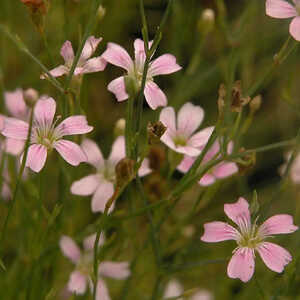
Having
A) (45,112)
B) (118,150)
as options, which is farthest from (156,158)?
(45,112)

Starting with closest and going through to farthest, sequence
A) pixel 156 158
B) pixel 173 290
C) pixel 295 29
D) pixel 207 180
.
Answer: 1. pixel 295 29
2. pixel 207 180
3. pixel 156 158
4. pixel 173 290

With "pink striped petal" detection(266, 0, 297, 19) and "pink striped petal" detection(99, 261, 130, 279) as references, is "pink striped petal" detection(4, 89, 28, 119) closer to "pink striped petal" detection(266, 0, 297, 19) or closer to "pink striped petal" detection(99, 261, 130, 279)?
"pink striped petal" detection(99, 261, 130, 279)

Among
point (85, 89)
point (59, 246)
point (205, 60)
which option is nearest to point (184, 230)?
point (59, 246)

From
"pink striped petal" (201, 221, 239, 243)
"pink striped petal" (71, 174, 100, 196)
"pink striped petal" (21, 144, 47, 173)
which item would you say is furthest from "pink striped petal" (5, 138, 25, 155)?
"pink striped petal" (201, 221, 239, 243)

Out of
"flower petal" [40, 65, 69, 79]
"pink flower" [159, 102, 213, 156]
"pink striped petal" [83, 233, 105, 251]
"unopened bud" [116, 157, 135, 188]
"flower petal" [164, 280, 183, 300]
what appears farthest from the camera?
"flower petal" [164, 280, 183, 300]

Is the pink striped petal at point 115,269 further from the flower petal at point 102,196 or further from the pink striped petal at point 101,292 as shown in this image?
the flower petal at point 102,196

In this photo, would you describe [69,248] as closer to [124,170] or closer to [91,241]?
[91,241]

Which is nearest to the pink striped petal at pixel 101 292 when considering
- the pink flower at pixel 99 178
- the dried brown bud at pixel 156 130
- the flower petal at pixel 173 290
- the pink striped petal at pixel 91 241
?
the pink striped petal at pixel 91 241
